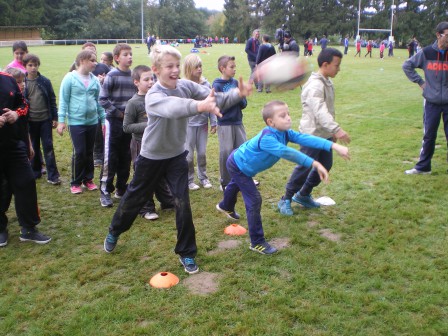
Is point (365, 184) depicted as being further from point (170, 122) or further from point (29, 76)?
point (29, 76)

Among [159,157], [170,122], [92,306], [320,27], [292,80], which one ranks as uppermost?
[320,27]

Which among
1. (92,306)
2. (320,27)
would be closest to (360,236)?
(92,306)

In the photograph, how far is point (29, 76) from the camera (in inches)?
278

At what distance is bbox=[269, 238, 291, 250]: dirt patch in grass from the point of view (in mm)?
5146

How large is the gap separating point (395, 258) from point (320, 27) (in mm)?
85458

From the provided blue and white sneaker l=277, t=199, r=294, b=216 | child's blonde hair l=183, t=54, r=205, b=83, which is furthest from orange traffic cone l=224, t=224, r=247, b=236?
child's blonde hair l=183, t=54, r=205, b=83

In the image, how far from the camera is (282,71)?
4.49 m

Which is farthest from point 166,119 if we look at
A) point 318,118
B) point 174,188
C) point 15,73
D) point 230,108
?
point 15,73

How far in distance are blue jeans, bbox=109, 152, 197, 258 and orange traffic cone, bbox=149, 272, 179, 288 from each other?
30 cm

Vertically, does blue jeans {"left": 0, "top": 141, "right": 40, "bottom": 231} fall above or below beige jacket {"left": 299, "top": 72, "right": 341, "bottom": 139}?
below

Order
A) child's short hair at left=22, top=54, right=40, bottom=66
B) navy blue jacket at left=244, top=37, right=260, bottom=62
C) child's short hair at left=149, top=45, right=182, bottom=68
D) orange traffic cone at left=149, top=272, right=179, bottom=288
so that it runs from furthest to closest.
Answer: navy blue jacket at left=244, top=37, right=260, bottom=62
child's short hair at left=22, top=54, right=40, bottom=66
orange traffic cone at left=149, top=272, right=179, bottom=288
child's short hair at left=149, top=45, right=182, bottom=68

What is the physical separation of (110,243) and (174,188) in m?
1.07

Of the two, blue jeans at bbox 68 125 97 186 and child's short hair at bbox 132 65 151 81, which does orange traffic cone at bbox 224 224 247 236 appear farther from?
blue jeans at bbox 68 125 97 186

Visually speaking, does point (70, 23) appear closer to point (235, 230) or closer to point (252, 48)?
point (252, 48)
